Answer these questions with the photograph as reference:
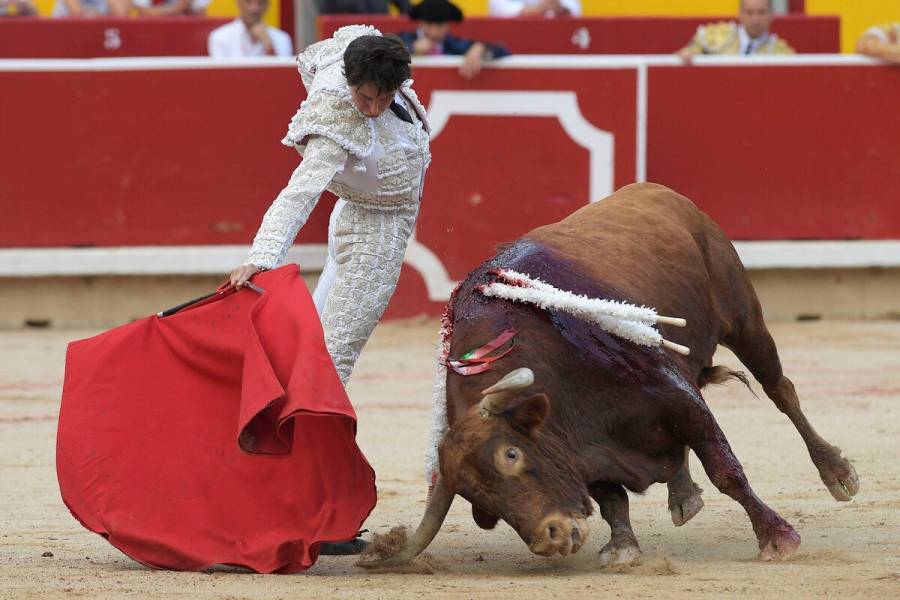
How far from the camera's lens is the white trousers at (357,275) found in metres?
4.58

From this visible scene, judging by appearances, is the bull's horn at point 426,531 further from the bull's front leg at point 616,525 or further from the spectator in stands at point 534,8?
the spectator in stands at point 534,8

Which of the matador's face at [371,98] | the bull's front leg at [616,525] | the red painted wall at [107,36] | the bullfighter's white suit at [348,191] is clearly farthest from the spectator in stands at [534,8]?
the bull's front leg at [616,525]

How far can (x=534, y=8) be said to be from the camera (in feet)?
31.4

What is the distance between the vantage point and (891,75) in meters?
8.49

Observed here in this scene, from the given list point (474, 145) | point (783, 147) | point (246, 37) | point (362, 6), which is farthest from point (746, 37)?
point (246, 37)

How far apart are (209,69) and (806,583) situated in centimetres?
527

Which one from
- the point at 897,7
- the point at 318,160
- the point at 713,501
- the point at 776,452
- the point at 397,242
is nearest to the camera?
the point at 318,160

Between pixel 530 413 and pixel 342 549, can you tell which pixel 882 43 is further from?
pixel 530 413

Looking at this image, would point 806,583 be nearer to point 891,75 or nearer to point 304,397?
point 304,397

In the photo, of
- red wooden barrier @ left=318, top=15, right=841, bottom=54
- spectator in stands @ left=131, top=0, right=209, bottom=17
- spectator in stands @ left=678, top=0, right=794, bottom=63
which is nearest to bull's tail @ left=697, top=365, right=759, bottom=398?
spectator in stands @ left=678, top=0, right=794, bottom=63

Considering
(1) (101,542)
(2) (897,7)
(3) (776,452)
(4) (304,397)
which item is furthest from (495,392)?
(2) (897,7)

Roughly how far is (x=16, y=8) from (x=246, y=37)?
1.52m

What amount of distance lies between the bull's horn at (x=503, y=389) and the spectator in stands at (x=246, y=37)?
516 cm

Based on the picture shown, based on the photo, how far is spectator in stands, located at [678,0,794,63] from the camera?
8.66 meters
